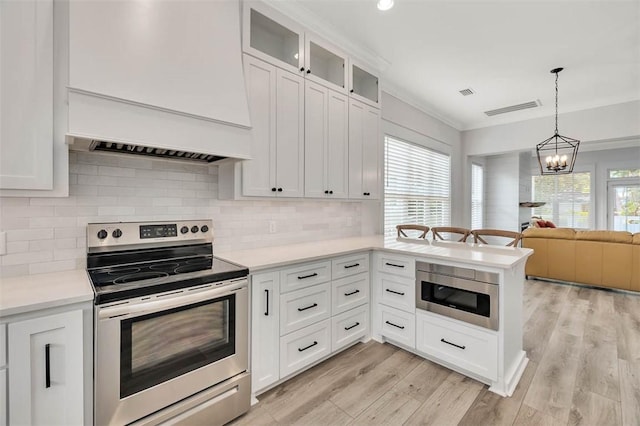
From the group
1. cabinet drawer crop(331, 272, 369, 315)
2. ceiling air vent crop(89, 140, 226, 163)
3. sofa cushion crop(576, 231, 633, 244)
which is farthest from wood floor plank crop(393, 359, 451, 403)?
sofa cushion crop(576, 231, 633, 244)

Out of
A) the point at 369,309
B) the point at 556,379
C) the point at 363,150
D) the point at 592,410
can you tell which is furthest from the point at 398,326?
the point at 363,150

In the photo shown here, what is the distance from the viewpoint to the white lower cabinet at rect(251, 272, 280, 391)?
1.96m

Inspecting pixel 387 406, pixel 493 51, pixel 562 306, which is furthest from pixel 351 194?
pixel 562 306

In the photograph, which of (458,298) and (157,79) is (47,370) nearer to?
(157,79)

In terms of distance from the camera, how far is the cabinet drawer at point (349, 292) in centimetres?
247

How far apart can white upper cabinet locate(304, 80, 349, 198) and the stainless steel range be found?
1148 mm

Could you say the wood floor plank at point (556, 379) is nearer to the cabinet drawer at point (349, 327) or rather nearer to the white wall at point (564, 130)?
the cabinet drawer at point (349, 327)

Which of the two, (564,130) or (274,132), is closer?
(274,132)

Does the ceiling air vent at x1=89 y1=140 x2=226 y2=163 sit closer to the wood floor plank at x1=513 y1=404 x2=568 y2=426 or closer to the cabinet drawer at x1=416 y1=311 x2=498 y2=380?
the cabinet drawer at x1=416 y1=311 x2=498 y2=380

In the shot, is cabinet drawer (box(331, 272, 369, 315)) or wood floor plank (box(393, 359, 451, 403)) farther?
cabinet drawer (box(331, 272, 369, 315))

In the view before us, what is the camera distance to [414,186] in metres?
4.63

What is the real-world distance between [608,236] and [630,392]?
3.06 metres

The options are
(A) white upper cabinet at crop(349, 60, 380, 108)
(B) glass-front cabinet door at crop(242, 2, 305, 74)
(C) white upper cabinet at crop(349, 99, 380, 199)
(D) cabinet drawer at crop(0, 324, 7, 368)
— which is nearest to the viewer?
(D) cabinet drawer at crop(0, 324, 7, 368)

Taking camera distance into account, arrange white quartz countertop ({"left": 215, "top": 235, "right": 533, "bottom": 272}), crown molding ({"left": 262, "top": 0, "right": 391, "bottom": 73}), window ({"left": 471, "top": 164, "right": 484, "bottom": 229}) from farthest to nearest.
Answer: window ({"left": 471, "top": 164, "right": 484, "bottom": 229}), crown molding ({"left": 262, "top": 0, "right": 391, "bottom": 73}), white quartz countertop ({"left": 215, "top": 235, "right": 533, "bottom": 272})
